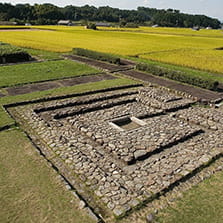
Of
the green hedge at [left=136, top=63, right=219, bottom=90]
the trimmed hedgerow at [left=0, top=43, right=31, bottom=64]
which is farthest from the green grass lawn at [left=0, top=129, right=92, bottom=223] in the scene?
the trimmed hedgerow at [left=0, top=43, right=31, bottom=64]

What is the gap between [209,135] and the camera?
36.9 feet

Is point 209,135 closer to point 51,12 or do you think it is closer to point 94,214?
point 94,214

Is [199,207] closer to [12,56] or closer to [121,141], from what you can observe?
[121,141]

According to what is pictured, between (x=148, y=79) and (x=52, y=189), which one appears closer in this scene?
(x=52, y=189)

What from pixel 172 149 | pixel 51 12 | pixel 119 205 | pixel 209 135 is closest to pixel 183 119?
pixel 209 135

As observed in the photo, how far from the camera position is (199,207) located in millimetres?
6711

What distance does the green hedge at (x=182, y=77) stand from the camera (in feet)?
60.3

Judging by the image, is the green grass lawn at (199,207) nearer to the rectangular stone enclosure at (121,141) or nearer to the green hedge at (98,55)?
the rectangular stone enclosure at (121,141)

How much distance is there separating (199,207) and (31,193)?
4.95 m

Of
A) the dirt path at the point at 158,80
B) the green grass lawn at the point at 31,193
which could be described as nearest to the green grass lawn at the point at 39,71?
the dirt path at the point at 158,80

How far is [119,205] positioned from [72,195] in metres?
1.43

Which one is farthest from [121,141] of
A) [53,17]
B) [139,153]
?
[53,17]

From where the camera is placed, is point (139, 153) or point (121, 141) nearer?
point (139, 153)

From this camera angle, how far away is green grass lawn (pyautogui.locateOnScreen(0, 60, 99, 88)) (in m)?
19.3
